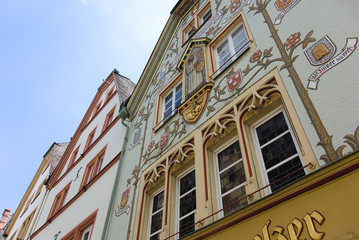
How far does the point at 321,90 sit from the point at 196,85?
353 cm

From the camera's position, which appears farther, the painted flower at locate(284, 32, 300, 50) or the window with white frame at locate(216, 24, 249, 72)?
the window with white frame at locate(216, 24, 249, 72)

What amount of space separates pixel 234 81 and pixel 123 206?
13.2ft

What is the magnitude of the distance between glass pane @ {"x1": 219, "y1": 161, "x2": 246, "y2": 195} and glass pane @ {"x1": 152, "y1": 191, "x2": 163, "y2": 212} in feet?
6.29

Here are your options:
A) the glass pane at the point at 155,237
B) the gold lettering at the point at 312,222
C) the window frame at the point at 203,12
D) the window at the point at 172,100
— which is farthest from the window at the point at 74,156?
the gold lettering at the point at 312,222

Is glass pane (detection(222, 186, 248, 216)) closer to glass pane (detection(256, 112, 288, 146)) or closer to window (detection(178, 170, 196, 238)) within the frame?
window (detection(178, 170, 196, 238))

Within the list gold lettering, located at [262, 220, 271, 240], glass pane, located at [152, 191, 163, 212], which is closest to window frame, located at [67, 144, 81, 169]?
glass pane, located at [152, 191, 163, 212]

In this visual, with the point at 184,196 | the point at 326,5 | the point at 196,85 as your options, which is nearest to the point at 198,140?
the point at 184,196

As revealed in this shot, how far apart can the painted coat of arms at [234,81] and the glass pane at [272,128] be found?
1.13 metres

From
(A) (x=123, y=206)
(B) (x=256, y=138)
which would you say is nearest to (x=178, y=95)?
(A) (x=123, y=206)

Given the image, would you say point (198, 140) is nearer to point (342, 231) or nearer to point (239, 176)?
point (239, 176)

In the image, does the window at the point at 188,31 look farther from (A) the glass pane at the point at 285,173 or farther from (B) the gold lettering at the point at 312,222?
(B) the gold lettering at the point at 312,222

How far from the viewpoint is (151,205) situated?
6.58 metres

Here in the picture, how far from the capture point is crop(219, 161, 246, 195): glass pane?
183 inches

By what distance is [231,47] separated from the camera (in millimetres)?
7039
